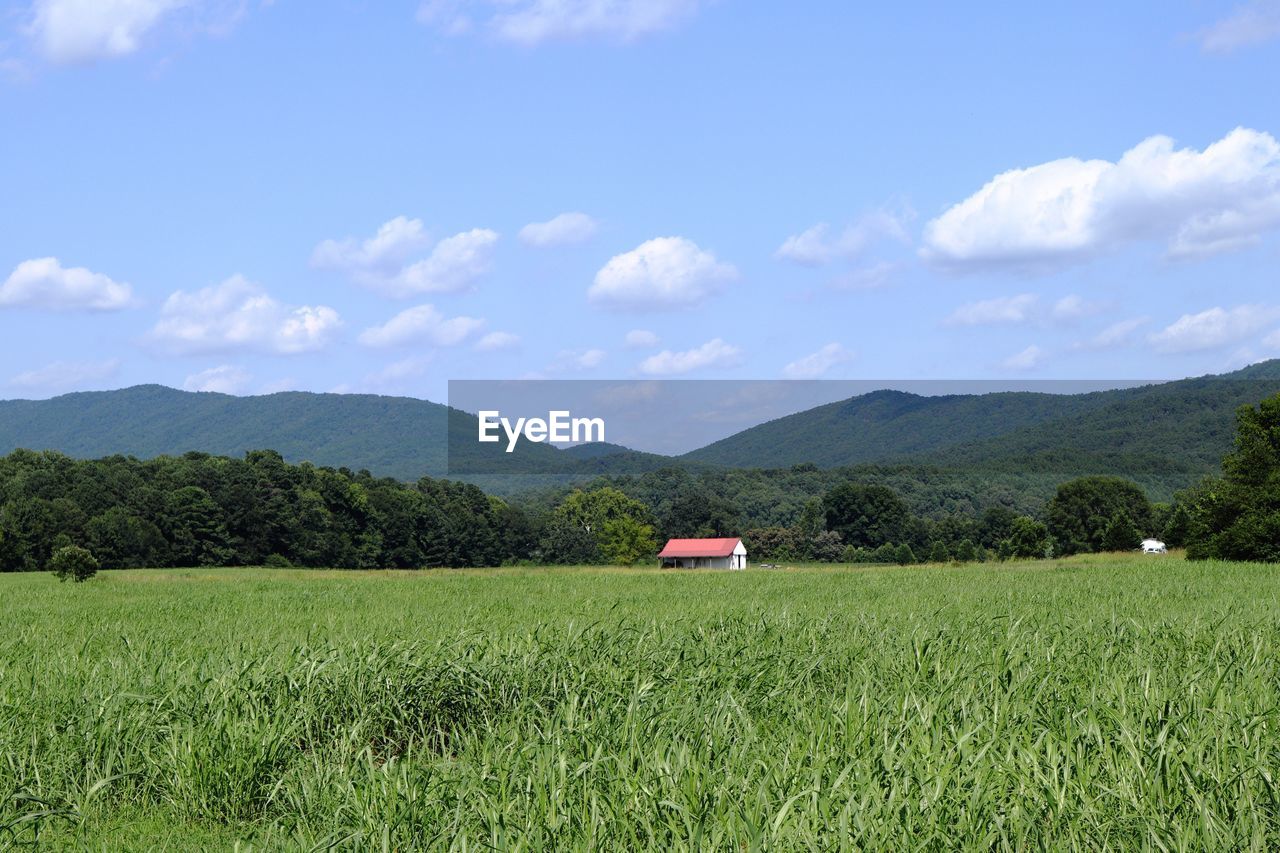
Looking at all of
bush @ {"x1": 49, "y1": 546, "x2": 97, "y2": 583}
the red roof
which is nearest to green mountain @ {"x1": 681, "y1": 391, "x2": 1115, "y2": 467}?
the red roof

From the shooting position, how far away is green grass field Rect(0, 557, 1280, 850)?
197 inches

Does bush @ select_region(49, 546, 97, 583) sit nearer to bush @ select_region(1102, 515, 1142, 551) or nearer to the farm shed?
the farm shed

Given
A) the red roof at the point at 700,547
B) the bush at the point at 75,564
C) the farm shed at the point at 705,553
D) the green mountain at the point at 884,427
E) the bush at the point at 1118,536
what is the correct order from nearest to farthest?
the bush at the point at 75,564 → the bush at the point at 1118,536 → the red roof at the point at 700,547 → the farm shed at the point at 705,553 → the green mountain at the point at 884,427

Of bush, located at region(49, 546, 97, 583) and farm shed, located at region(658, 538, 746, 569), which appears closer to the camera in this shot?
bush, located at region(49, 546, 97, 583)

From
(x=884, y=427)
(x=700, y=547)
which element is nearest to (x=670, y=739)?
(x=700, y=547)

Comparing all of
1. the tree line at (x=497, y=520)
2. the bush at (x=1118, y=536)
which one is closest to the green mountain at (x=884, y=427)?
the tree line at (x=497, y=520)

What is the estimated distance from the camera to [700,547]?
72.0 m

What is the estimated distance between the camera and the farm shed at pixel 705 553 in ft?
233

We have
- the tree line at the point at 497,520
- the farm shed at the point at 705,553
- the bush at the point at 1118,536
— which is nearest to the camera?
the tree line at the point at 497,520

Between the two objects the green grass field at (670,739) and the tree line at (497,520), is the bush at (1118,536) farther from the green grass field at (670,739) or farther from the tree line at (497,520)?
the green grass field at (670,739)

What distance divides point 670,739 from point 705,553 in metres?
64.6

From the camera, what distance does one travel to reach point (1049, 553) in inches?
2803

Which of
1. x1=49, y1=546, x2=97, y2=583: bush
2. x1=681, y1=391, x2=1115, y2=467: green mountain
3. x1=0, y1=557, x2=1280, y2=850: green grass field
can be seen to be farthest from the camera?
x1=681, y1=391, x2=1115, y2=467: green mountain

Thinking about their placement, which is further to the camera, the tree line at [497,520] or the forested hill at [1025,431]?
the forested hill at [1025,431]
